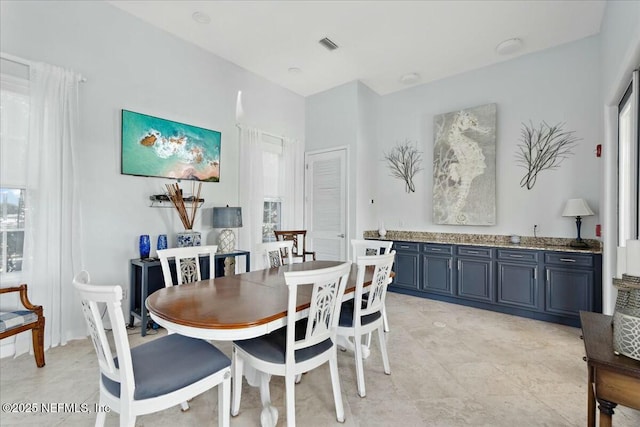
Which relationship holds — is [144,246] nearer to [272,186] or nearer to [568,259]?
[272,186]

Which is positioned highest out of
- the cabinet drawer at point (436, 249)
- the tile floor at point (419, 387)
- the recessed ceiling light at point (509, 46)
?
the recessed ceiling light at point (509, 46)

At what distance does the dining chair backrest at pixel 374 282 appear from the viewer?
6.65 ft

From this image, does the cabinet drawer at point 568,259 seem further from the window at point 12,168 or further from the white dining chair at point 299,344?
the window at point 12,168

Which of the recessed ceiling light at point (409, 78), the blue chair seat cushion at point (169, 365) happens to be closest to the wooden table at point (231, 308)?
the blue chair seat cushion at point (169, 365)

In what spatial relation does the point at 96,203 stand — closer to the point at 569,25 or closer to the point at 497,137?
the point at 497,137

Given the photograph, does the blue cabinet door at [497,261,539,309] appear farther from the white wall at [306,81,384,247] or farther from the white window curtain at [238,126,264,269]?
the white window curtain at [238,126,264,269]

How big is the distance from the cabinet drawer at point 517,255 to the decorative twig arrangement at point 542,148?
3.00 ft

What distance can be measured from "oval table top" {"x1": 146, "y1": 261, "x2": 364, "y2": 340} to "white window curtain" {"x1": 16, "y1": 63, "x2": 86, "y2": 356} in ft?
5.00

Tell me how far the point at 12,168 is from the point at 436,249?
4.76 metres

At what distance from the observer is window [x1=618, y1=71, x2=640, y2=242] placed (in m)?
2.23

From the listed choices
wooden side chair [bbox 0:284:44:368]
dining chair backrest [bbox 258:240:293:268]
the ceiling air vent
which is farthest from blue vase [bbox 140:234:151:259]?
the ceiling air vent

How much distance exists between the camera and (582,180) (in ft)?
12.0

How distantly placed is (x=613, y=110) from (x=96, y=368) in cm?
519

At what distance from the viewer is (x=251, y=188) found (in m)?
4.39
